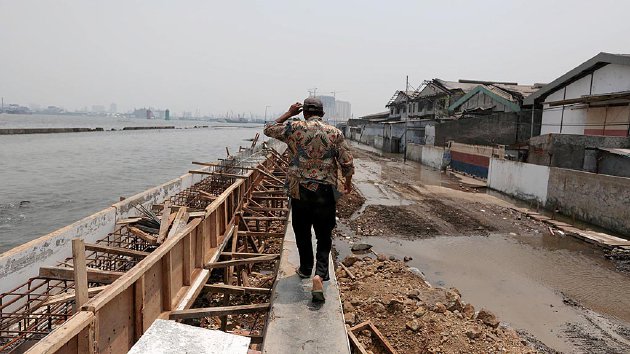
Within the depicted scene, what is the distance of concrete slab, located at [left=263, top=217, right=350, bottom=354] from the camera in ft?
10.3

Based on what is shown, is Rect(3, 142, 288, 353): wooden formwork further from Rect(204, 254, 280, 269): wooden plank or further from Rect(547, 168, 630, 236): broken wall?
Rect(547, 168, 630, 236): broken wall

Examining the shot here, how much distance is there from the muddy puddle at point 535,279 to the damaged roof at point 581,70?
10353 mm

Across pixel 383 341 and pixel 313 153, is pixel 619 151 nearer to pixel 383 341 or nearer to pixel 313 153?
pixel 383 341

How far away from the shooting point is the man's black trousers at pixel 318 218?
12.8 feet

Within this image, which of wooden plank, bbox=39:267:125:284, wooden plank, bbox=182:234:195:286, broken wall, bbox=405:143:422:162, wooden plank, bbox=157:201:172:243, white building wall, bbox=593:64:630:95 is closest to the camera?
wooden plank, bbox=39:267:125:284

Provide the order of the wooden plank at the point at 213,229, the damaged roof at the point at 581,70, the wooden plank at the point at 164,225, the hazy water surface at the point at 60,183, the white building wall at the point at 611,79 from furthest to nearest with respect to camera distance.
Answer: the white building wall at the point at 611,79 < the damaged roof at the point at 581,70 < the hazy water surface at the point at 60,183 < the wooden plank at the point at 213,229 < the wooden plank at the point at 164,225

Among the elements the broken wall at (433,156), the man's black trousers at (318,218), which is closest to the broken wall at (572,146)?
the broken wall at (433,156)

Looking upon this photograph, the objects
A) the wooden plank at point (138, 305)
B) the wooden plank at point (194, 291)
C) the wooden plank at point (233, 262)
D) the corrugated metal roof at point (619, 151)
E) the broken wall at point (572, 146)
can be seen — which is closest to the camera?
the wooden plank at point (138, 305)

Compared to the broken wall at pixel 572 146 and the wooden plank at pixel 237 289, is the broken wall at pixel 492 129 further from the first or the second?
the wooden plank at pixel 237 289

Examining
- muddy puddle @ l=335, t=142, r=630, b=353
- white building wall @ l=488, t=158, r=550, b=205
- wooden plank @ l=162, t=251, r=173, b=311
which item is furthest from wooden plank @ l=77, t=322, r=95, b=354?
white building wall @ l=488, t=158, r=550, b=205

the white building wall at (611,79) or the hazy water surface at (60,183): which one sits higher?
the white building wall at (611,79)

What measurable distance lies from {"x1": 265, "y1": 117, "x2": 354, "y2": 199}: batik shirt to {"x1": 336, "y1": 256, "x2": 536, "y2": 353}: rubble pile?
1999 millimetres

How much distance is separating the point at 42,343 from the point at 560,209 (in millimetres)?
15957

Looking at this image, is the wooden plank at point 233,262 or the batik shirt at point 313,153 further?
the wooden plank at point 233,262
